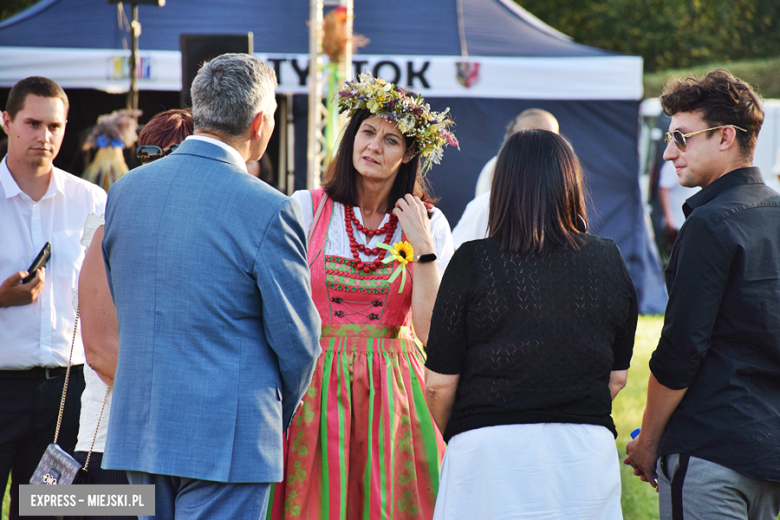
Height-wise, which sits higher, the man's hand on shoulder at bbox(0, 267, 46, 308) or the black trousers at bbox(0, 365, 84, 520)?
the man's hand on shoulder at bbox(0, 267, 46, 308)

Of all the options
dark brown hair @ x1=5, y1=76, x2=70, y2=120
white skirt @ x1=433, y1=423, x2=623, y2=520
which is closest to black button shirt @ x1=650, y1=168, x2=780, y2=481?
white skirt @ x1=433, y1=423, x2=623, y2=520

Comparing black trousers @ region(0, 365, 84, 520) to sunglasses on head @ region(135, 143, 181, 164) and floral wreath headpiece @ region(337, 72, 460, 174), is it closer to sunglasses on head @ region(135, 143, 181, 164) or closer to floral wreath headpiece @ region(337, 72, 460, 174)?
sunglasses on head @ region(135, 143, 181, 164)

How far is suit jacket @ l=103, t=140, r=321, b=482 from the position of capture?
1.77 metres

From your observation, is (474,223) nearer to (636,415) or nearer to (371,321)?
(371,321)

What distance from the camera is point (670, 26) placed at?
2020cm

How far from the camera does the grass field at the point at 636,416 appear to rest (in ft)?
13.1

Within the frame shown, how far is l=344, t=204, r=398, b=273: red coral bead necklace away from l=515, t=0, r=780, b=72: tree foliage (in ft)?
58.9

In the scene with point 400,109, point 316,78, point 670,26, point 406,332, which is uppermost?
point 670,26

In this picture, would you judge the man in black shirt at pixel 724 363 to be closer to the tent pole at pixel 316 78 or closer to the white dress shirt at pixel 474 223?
the white dress shirt at pixel 474 223

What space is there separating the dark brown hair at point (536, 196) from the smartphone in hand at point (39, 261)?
1777mm

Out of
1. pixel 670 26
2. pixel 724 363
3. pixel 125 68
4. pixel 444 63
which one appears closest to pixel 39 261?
pixel 724 363

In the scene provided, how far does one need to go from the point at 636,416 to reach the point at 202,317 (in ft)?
14.8

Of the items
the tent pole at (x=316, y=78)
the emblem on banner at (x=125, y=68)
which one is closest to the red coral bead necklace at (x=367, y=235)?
the tent pole at (x=316, y=78)

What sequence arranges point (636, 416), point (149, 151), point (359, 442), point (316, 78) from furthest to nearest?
point (316, 78), point (636, 416), point (359, 442), point (149, 151)
